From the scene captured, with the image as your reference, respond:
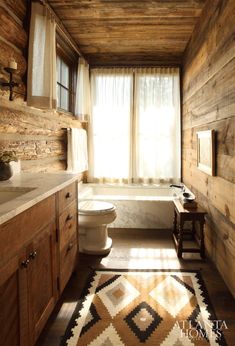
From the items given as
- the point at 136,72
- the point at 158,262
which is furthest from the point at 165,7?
the point at 158,262

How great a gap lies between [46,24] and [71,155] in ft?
4.70

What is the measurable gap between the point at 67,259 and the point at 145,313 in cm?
64

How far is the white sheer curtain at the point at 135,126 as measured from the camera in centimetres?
425

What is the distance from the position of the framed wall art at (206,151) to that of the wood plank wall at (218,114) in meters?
0.06

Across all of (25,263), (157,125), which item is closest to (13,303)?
(25,263)

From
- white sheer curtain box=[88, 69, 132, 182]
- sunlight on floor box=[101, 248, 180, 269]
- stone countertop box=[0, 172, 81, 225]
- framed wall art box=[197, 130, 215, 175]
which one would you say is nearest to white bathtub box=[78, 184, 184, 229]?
sunlight on floor box=[101, 248, 180, 269]

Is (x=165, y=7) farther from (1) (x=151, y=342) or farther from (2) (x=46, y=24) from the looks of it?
(1) (x=151, y=342)

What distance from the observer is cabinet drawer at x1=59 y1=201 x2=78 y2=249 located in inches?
71.8

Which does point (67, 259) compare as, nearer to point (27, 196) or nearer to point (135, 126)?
point (27, 196)

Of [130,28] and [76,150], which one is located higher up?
[130,28]

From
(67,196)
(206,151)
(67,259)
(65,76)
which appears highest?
(65,76)

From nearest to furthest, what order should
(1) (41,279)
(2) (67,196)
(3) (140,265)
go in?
1. (1) (41,279)
2. (2) (67,196)
3. (3) (140,265)

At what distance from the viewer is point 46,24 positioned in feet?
8.05

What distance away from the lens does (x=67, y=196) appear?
193 centimetres
